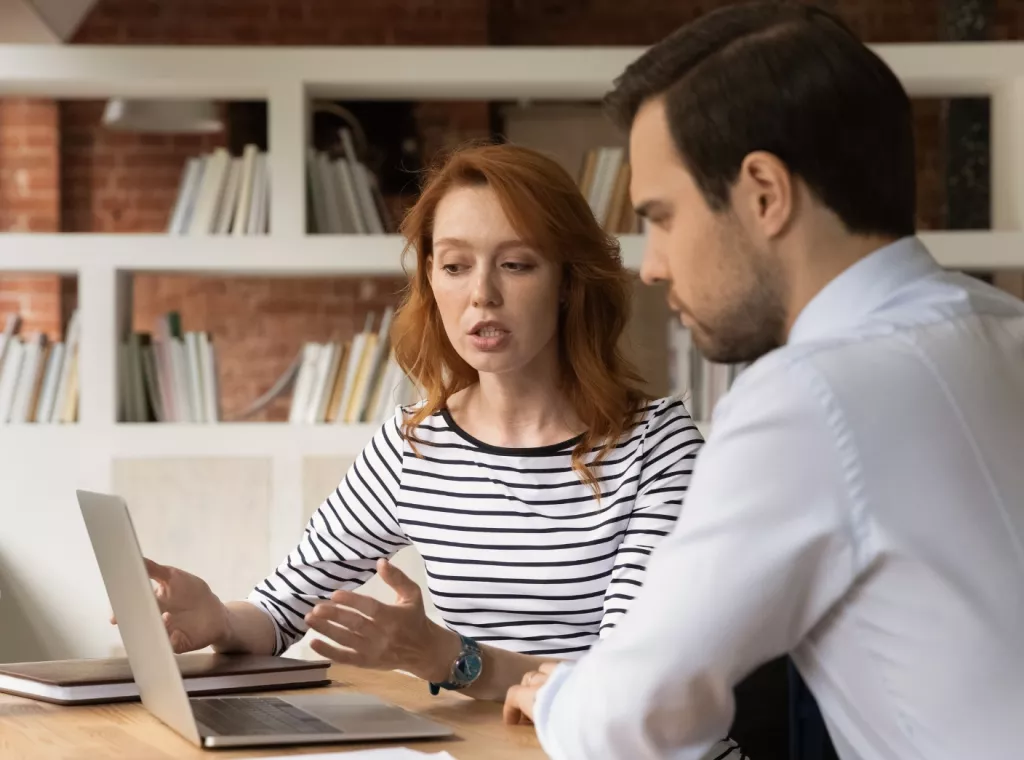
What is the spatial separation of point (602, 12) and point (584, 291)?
4933 mm

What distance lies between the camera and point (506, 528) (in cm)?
181

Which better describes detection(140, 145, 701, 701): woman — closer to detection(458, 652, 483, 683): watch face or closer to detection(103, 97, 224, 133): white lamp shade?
detection(458, 652, 483, 683): watch face

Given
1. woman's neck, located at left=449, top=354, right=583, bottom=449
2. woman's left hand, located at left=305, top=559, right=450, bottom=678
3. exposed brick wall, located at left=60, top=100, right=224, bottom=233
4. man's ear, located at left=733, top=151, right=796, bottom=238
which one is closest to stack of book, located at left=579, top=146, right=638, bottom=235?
woman's neck, located at left=449, top=354, right=583, bottom=449

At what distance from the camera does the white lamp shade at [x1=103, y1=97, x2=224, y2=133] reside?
390cm

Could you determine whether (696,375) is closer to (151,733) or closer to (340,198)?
(340,198)

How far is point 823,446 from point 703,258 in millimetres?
229

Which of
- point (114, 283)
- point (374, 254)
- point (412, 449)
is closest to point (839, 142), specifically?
point (412, 449)

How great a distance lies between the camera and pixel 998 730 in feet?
2.99

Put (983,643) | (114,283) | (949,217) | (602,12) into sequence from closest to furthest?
(983,643) < (114,283) < (949,217) < (602,12)

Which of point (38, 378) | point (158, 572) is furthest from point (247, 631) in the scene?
→ point (38, 378)

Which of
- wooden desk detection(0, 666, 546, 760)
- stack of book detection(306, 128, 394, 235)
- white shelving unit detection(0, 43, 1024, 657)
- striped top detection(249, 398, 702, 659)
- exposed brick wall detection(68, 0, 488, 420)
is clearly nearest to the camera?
wooden desk detection(0, 666, 546, 760)

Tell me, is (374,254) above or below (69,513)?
above

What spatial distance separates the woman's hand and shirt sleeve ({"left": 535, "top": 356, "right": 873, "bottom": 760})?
811 mm

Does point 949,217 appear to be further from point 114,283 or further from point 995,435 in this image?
point 995,435
